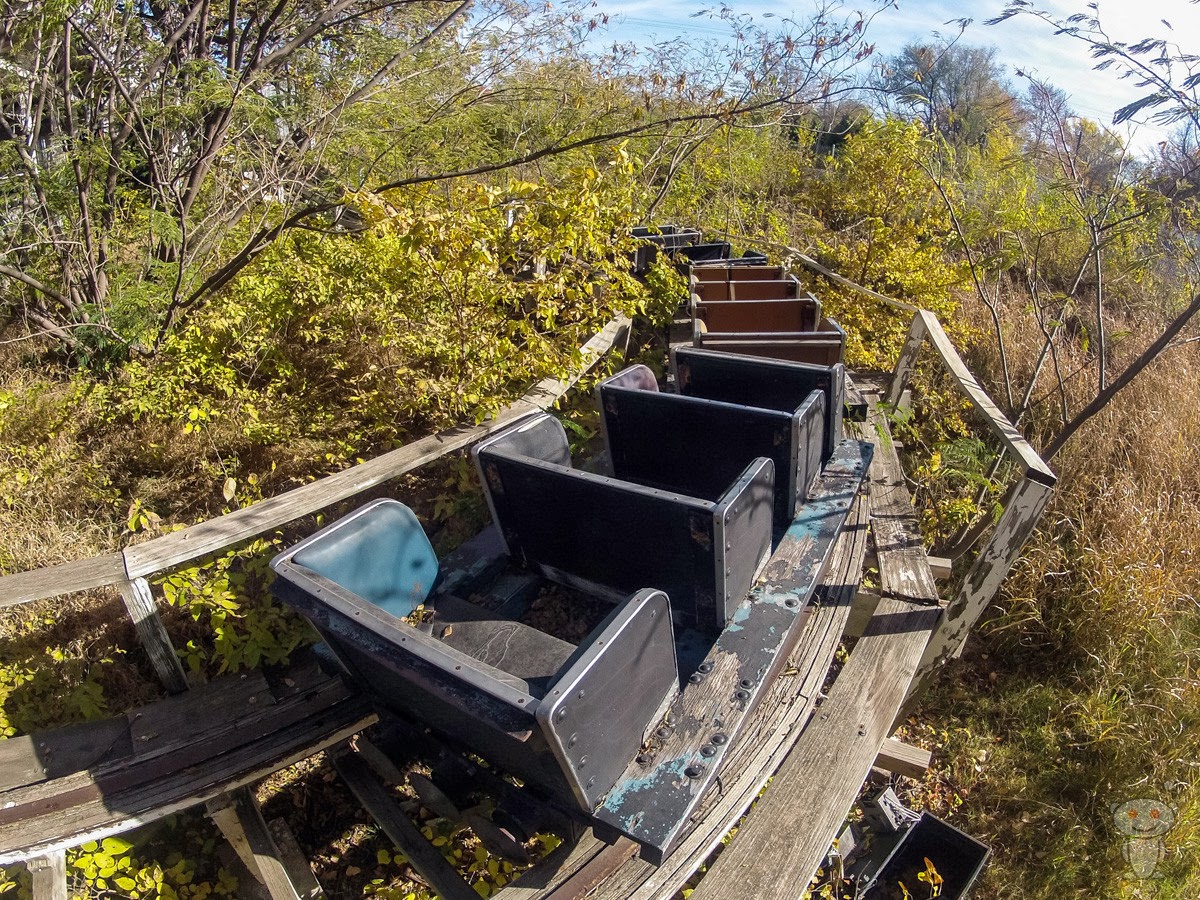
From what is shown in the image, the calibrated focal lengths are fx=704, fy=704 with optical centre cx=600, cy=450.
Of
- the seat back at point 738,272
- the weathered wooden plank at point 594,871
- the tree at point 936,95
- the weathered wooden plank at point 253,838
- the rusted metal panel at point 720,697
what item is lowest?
the weathered wooden plank at point 253,838

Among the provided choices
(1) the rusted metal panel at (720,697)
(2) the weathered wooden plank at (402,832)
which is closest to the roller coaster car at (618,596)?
(1) the rusted metal panel at (720,697)

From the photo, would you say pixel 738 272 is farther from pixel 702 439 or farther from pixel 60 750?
pixel 60 750

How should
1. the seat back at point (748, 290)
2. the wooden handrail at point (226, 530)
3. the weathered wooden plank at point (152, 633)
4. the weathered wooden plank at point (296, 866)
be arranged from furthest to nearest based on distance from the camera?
the seat back at point (748, 290)
the weathered wooden plank at point (296, 866)
the weathered wooden plank at point (152, 633)
the wooden handrail at point (226, 530)

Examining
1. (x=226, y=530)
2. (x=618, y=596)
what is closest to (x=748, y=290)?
(x=618, y=596)

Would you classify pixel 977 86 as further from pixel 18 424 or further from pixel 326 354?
pixel 18 424

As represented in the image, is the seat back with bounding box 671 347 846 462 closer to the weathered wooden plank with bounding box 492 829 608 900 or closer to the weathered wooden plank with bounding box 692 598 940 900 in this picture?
the weathered wooden plank with bounding box 692 598 940 900

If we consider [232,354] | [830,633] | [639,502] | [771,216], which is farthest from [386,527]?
[771,216]

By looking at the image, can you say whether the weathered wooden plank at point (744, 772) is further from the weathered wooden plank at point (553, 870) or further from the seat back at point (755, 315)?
the seat back at point (755, 315)
